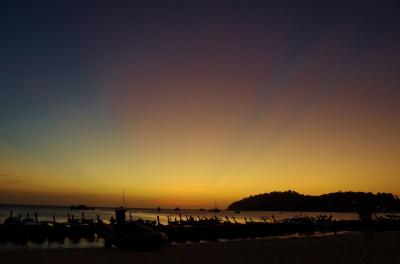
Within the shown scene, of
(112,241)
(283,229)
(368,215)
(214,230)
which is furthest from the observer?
(283,229)

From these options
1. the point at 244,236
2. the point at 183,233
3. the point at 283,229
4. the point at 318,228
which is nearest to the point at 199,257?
the point at 183,233

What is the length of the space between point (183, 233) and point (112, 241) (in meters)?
18.2

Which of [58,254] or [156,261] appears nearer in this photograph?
[156,261]

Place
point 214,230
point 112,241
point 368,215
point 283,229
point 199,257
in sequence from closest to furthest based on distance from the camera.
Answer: point 199,257 → point 112,241 → point 368,215 → point 214,230 → point 283,229

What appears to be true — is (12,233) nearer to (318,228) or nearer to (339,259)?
(339,259)

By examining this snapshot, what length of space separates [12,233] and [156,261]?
28323 mm

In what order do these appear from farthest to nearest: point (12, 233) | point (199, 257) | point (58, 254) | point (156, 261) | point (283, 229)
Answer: point (283, 229), point (12, 233), point (58, 254), point (199, 257), point (156, 261)

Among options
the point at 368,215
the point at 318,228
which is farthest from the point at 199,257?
the point at 318,228

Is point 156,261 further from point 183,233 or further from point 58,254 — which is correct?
point 183,233

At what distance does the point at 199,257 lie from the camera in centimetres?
1792

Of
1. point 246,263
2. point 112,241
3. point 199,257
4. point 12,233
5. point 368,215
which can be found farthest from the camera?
point 12,233

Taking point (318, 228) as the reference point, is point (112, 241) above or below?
above

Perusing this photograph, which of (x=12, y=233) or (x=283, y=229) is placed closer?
(x=12, y=233)

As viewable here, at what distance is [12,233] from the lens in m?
37.9
